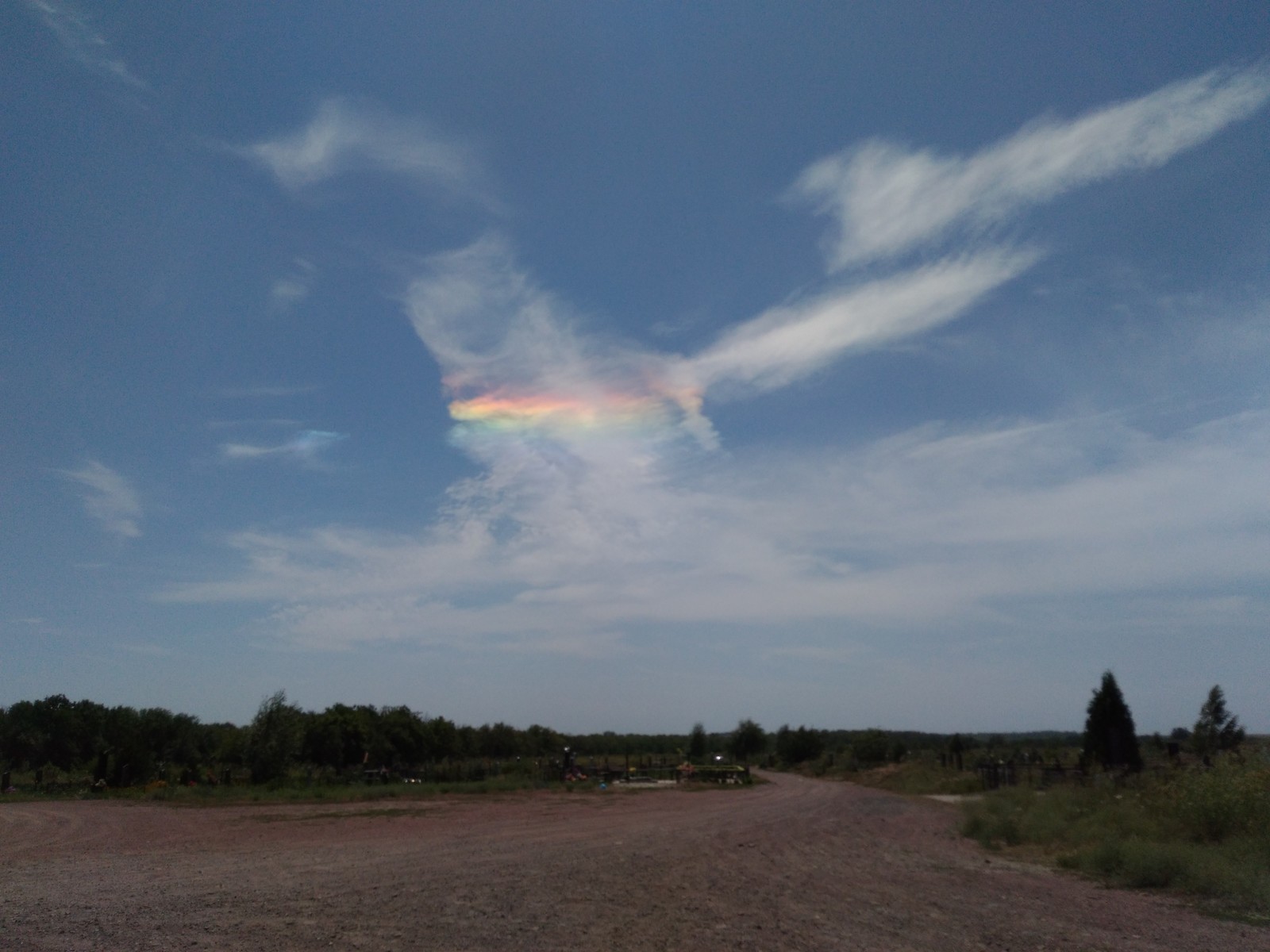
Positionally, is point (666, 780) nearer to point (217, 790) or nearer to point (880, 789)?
point (880, 789)

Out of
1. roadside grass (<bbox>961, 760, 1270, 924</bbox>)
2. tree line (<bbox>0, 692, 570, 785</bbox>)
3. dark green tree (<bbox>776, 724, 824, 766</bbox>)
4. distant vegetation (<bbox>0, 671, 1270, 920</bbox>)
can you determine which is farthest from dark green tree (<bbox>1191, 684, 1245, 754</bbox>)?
dark green tree (<bbox>776, 724, 824, 766</bbox>)

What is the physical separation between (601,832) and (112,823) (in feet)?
41.0

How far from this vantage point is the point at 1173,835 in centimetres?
1869

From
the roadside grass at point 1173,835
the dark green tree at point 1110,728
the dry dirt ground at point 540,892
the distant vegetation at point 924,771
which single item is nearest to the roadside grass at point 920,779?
the distant vegetation at point 924,771

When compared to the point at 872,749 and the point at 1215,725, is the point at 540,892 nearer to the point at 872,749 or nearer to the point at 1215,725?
the point at 1215,725

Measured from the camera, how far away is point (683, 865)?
16.9m

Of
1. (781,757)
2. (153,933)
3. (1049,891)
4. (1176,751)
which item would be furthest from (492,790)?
(781,757)

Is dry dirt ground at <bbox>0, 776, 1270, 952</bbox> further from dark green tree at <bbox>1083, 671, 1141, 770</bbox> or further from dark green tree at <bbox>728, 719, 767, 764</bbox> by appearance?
dark green tree at <bbox>728, 719, 767, 764</bbox>

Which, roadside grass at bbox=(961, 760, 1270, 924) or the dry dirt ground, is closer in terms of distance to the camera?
the dry dirt ground

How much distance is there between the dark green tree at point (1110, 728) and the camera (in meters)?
43.6

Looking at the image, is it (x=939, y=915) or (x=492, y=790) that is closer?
(x=939, y=915)

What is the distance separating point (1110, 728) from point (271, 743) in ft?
123

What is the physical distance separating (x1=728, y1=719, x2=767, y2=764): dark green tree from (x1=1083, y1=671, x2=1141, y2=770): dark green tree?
2573 inches

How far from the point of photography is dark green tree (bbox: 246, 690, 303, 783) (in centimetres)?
4091
